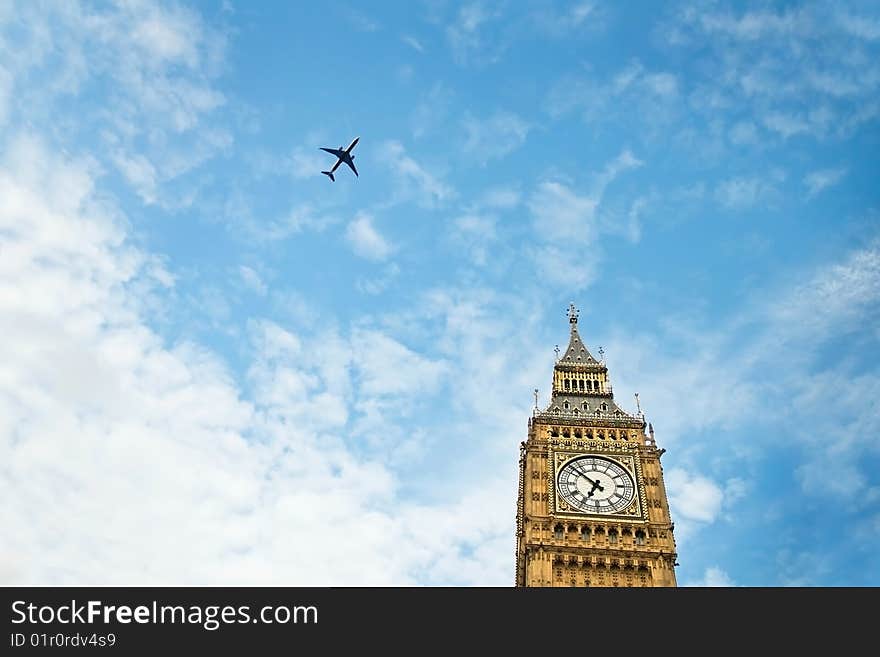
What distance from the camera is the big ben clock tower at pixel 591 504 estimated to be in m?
71.4

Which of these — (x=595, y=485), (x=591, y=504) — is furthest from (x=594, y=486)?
(x=591, y=504)

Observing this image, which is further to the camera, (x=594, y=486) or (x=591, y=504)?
(x=594, y=486)

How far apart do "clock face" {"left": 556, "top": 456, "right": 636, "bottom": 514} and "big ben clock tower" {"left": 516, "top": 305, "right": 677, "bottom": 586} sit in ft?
0.30

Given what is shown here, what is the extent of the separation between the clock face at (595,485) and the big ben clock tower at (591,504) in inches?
3.6

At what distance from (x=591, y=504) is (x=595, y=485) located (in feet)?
8.01

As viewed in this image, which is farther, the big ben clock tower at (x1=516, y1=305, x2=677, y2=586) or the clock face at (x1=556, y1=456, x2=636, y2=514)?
the clock face at (x1=556, y1=456, x2=636, y2=514)

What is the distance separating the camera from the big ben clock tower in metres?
71.4

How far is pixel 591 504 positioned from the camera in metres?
75.6

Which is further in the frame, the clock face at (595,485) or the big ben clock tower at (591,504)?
the clock face at (595,485)

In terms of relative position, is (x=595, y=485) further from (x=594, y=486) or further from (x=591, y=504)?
(x=591, y=504)
